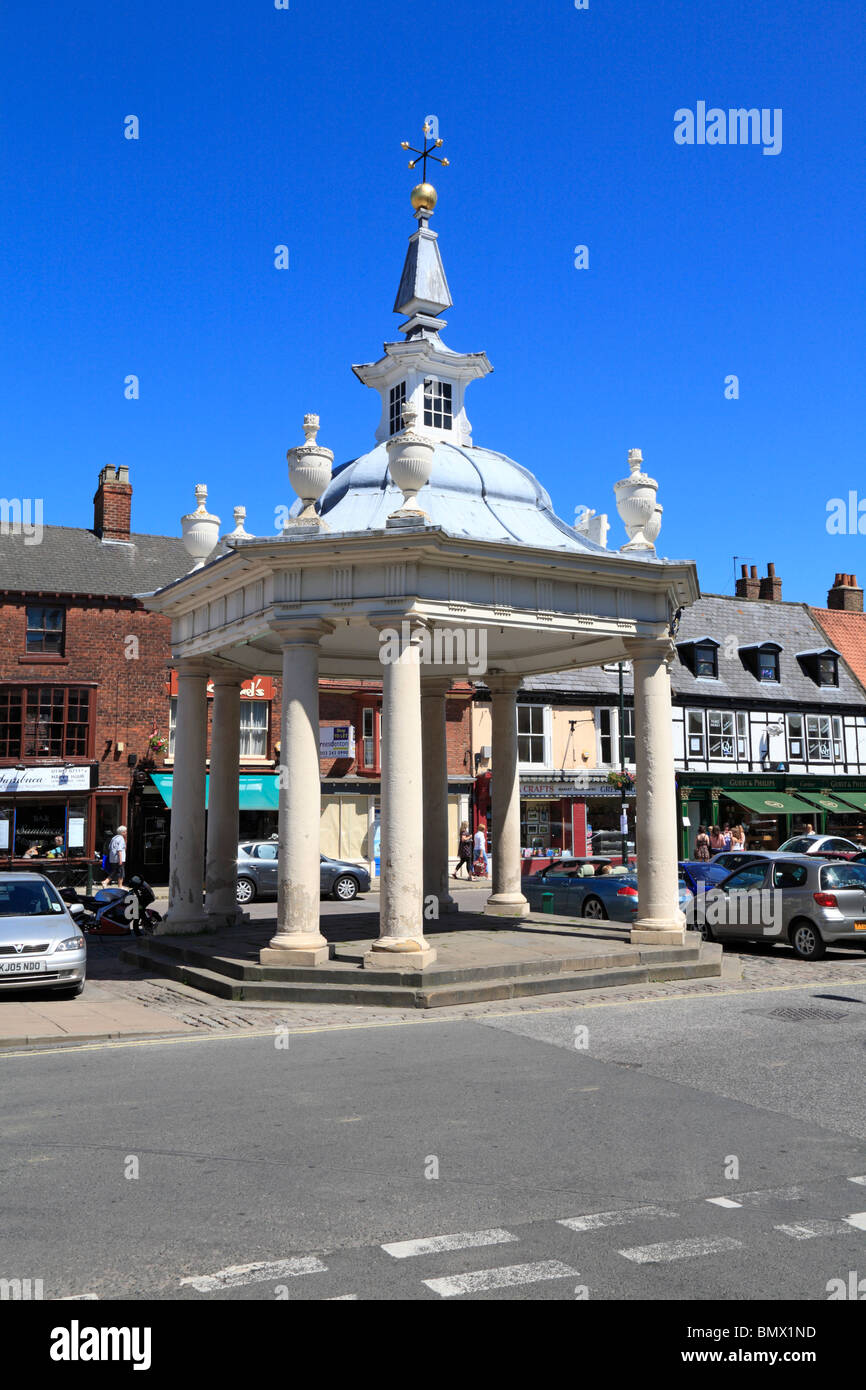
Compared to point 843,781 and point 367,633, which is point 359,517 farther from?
point 843,781

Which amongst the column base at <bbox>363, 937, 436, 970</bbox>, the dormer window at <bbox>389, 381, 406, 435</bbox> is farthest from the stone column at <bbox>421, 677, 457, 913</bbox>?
the column base at <bbox>363, 937, 436, 970</bbox>

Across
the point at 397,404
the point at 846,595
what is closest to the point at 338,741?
the point at 397,404

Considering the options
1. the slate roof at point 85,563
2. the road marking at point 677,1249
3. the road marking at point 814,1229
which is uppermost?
the slate roof at point 85,563

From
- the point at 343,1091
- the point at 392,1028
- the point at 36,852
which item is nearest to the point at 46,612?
the point at 36,852

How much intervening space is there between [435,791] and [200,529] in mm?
6198

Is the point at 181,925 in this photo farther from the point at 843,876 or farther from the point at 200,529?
the point at 843,876

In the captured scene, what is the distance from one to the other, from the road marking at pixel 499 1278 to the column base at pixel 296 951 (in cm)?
829

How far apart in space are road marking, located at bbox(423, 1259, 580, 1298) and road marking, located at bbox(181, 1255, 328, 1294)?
0.53 meters

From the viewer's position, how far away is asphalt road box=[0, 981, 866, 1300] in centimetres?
470

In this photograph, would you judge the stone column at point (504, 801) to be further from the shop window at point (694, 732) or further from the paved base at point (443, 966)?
the shop window at point (694, 732)

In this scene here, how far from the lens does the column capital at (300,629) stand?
13477 mm

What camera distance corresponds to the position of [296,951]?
1284cm

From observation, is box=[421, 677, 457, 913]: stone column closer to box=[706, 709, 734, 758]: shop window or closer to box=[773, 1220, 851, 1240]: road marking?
box=[773, 1220, 851, 1240]: road marking

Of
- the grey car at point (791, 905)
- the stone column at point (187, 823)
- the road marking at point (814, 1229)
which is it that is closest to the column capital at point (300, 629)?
the stone column at point (187, 823)
